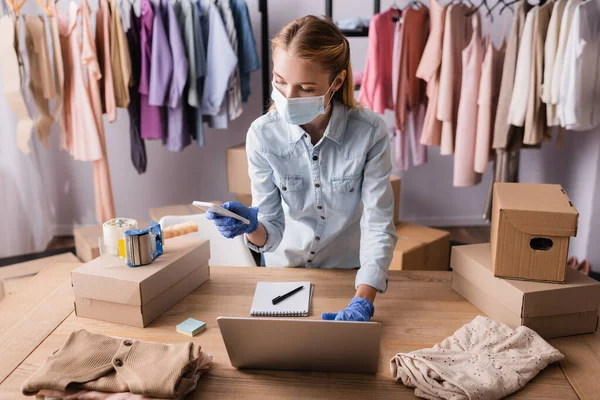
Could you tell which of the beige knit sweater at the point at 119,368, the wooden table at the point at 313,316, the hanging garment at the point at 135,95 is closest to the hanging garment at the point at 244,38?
the hanging garment at the point at 135,95

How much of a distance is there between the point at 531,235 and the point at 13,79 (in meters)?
2.50

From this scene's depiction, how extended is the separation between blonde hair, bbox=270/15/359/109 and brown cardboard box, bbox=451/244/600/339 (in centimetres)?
62

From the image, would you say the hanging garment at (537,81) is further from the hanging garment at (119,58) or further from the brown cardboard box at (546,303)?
the hanging garment at (119,58)

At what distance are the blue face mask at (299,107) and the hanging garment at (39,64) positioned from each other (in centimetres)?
185

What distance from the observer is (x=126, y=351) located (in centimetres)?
104

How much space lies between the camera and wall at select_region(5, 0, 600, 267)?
3.66m

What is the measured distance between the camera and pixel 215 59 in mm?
3076

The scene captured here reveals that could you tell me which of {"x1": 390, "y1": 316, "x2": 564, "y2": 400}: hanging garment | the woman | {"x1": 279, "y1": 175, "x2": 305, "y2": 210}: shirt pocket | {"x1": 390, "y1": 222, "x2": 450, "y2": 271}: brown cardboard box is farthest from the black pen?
{"x1": 390, "y1": 222, "x2": 450, "y2": 271}: brown cardboard box

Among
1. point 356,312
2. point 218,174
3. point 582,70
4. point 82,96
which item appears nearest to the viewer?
point 356,312

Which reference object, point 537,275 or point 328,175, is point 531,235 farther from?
point 328,175

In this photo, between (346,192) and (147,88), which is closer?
(346,192)

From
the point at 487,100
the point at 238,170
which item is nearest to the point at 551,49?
the point at 487,100

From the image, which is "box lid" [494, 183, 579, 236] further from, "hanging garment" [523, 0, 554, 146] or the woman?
"hanging garment" [523, 0, 554, 146]

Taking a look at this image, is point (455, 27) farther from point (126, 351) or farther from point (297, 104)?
point (126, 351)
